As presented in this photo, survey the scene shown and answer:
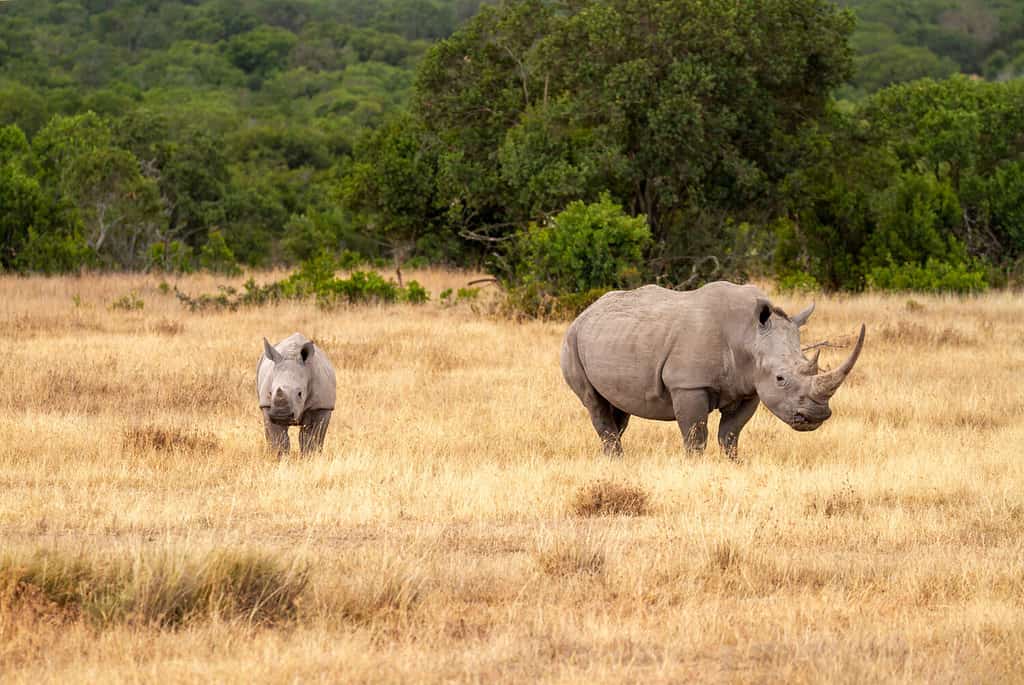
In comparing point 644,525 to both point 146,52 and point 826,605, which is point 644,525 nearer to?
point 826,605

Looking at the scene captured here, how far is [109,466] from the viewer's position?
1042 centimetres

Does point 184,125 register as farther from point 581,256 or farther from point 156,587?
point 156,587

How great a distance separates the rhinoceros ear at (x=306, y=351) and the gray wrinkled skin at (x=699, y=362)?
2.24 metres

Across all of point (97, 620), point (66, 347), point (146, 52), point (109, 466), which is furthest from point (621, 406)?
point (146, 52)

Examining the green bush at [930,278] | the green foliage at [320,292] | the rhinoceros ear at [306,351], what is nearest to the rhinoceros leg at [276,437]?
the rhinoceros ear at [306,351]

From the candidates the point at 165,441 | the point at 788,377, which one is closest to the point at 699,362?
the point at 788,377

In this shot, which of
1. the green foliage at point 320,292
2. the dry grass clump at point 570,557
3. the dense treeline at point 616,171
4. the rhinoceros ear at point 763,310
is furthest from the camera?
the dense treeline at point 616,171

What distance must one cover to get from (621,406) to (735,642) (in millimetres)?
5147

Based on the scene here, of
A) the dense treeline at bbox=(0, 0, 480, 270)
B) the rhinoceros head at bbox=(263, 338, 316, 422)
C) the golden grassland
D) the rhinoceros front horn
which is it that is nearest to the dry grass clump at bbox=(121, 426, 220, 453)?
the golden grassland

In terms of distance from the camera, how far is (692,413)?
10758 mm

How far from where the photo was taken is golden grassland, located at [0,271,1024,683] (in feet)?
19.6

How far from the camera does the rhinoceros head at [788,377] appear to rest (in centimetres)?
994

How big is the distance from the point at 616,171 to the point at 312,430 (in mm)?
13518

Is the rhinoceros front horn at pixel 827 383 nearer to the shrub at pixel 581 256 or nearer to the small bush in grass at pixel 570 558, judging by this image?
the small bush in grass at pixel 570 558
